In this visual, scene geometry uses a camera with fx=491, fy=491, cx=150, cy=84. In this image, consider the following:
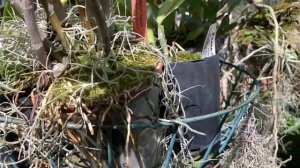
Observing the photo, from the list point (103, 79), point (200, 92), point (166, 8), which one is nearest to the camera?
point (103, 79)

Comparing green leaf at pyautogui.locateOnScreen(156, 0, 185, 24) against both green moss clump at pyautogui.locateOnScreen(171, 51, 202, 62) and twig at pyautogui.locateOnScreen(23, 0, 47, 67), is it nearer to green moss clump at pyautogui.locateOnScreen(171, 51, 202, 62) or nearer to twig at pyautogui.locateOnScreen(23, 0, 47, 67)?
green moss clump at pyautogui.locateOnScreen(171, 51, 202, 62)

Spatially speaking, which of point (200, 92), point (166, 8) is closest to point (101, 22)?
point (200, 92)

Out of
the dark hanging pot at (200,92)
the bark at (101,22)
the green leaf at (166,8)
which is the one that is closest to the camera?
the bark at (101,22)

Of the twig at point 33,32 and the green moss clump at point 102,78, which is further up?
the twig at point 33,32

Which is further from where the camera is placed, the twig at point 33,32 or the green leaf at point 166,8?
the green leaf at point 166,8

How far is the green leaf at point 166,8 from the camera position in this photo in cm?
81

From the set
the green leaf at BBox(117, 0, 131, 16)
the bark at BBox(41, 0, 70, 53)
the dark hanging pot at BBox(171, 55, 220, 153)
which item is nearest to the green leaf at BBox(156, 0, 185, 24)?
the green leaf at BBox(117, 0, 131, 16)

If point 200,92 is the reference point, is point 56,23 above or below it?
above

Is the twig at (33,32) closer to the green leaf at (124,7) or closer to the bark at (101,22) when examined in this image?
the bark at (101,22)

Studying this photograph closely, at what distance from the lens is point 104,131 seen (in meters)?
0.55

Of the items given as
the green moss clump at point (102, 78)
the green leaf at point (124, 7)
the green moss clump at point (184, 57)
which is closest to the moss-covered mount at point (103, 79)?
the green moss clump at point (102, 78)

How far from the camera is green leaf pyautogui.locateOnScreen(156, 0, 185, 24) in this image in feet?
2.66

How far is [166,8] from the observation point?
82 cm

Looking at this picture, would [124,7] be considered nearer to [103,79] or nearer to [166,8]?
[166,8]
